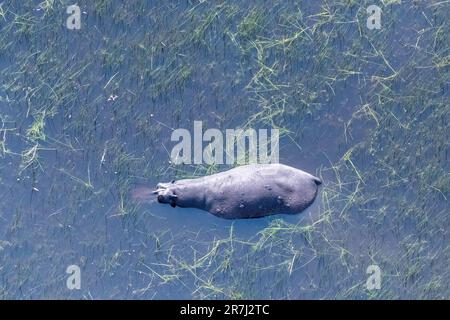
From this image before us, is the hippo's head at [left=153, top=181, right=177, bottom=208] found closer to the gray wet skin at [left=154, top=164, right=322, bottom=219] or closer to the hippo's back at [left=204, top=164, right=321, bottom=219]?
the gray wet skin at [left=154, top=164, right=322, bottom=219]

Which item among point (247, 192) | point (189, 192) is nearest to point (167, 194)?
point (189, 192)

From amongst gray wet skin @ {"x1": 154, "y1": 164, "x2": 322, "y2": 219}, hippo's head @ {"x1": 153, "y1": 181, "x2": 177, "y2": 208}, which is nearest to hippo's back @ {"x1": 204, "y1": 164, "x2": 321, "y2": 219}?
gray wet skin @ {"x1": 154, "y1": 164, "x2": 322, "y2": 219}

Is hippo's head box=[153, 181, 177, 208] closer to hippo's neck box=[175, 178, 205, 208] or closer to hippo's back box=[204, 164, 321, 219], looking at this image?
hippo's neck box=[175, 178, 205, 208]

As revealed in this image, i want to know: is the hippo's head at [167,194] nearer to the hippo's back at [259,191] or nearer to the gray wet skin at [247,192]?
the gray wet skin at [247,192]

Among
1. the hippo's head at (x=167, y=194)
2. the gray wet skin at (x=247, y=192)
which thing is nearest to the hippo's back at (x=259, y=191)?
the gray wet skin at (x=247, y=192)

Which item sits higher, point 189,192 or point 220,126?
point 220,126

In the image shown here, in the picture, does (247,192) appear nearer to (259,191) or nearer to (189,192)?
(259,191)
